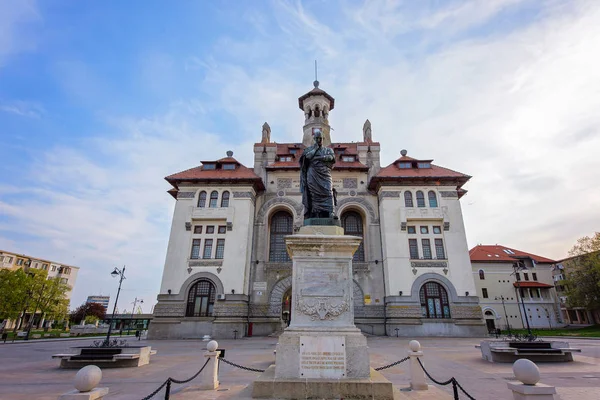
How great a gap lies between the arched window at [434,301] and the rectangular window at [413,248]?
97.1 inches

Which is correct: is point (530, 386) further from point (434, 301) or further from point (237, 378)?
point (434, 301)

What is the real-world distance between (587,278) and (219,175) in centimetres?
4714

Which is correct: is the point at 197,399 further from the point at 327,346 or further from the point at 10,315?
the point at 10,315

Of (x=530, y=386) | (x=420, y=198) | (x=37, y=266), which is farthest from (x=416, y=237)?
(x=37, y=266)

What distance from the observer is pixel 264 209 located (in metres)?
29.3

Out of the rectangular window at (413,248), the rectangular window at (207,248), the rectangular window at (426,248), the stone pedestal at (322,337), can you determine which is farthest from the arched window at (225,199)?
the stone pedestal at (322,337)

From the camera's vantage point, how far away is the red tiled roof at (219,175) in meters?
28.6

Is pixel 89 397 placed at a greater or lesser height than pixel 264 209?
lesser

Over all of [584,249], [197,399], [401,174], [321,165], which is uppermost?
[401,174]

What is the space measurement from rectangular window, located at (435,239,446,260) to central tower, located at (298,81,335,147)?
49.6 feet

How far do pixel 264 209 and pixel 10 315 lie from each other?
145 feet

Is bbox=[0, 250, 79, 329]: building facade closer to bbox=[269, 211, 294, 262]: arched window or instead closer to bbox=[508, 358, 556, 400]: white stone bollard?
bbox=[269, 211, 294, 262]: arched window

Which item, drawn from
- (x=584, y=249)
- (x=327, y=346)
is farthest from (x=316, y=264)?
(x=584, y=249)

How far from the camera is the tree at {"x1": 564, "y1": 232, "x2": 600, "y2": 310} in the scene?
37719mm
